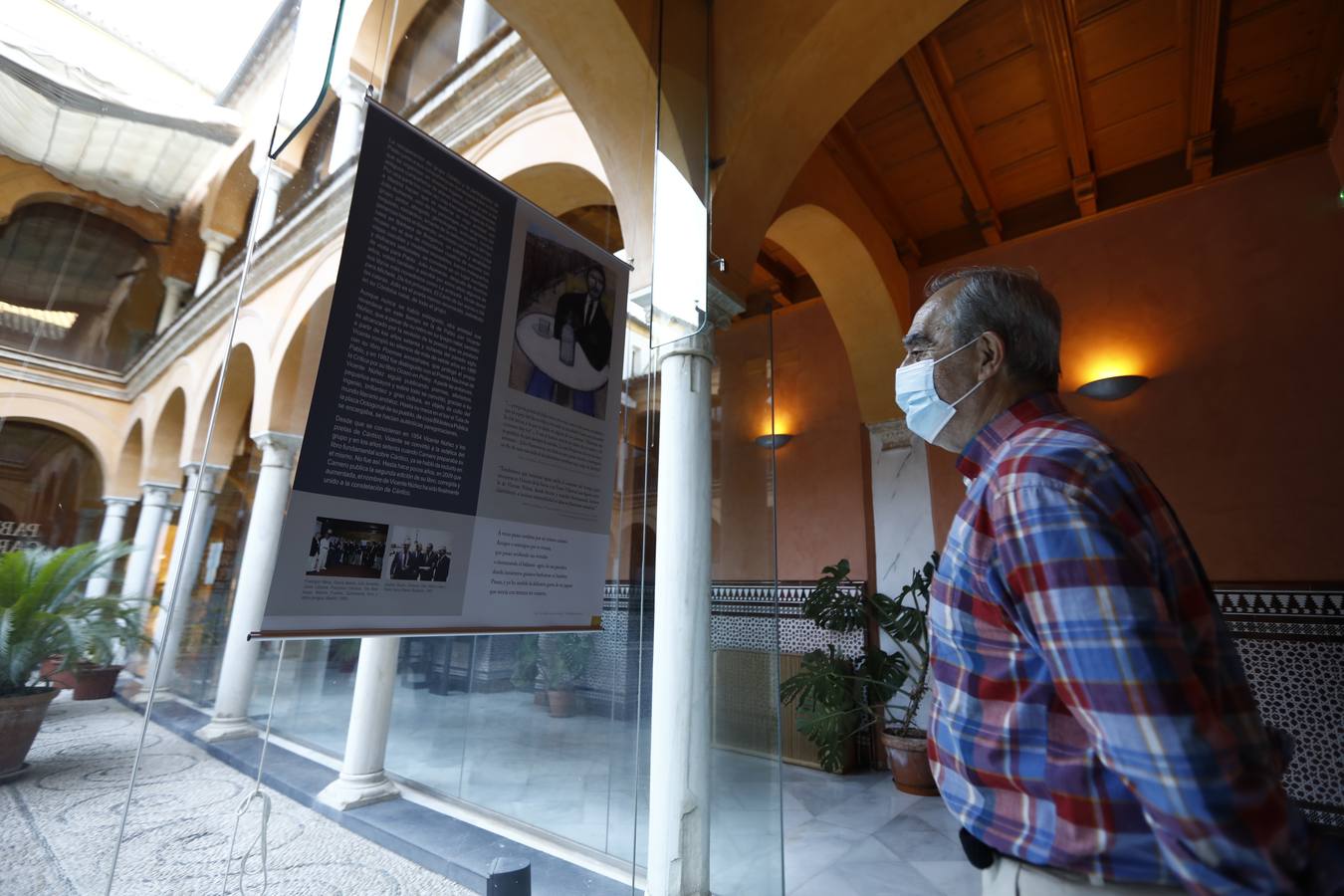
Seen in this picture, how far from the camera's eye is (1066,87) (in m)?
3.82

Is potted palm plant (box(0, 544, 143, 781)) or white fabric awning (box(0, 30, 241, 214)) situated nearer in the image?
potted palm plant (box(0, 544, 143, 781))

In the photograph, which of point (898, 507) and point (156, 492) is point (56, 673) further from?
point (898, 507)

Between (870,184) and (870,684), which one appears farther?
(870,184)

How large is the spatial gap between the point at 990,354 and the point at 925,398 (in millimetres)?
155

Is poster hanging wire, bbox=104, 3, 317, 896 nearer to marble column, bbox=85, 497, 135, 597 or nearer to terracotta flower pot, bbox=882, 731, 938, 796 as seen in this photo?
marble column, bbox=85, 497, 135, 597

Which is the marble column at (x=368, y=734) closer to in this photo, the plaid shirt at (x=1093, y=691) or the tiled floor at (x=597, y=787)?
the tiled floor at (x=597, y=787)

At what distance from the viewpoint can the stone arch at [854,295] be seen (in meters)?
4.36

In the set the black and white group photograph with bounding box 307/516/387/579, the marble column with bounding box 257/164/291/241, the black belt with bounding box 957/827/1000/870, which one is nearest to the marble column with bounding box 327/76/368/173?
the marble column with bounding box 257/164/291/241

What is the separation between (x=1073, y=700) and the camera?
27.7 inches

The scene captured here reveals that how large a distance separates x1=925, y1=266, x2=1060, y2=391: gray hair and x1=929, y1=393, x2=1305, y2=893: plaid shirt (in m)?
0.19

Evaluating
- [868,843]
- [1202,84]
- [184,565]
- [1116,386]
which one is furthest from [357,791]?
[1202,84]

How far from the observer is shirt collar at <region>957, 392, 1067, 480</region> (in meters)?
0.98

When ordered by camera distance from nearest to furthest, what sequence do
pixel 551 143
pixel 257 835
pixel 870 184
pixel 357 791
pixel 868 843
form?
pixel 257 835, pixel 357 791, pixel 551 143, pixel 868 843, pixel 870 184

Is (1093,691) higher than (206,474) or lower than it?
lower
